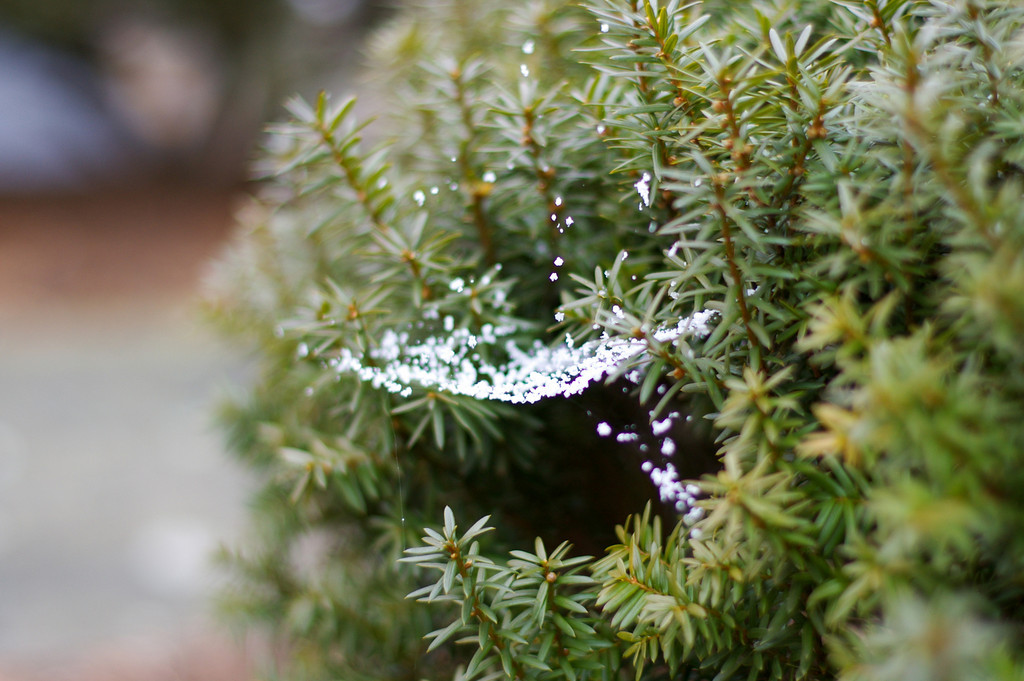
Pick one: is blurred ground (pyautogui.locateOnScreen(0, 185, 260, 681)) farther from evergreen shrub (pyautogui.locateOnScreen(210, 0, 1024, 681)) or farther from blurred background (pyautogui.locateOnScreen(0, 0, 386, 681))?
evergreen shrub (pyautogui.locateOnScreen(210, 0, 1024, 681))

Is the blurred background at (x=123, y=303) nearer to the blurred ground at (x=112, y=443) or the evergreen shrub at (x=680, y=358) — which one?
the blurred ground at (x=112, y=443)

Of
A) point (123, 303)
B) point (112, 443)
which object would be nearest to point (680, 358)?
point (112, 443)

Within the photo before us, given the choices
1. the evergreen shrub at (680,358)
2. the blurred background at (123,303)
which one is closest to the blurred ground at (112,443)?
the blurred background at (123,303)

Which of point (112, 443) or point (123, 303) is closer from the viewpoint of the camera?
point (112, 443)

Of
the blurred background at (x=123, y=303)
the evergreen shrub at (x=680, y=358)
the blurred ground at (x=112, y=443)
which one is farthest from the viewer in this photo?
the blurred background at (x=123, y=303)

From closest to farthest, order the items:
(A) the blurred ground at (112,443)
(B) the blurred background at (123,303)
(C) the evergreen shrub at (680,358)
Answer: (C) the evergreen shrub at (680,358) < (A) the blurred ground at (112,443) < (B) the blurred background at (123,303)

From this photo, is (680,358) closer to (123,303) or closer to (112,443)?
(112,443)

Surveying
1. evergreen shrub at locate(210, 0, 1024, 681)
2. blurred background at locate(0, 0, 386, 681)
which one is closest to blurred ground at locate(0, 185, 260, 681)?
blurred background at locate(0, 0, 386, 681)
